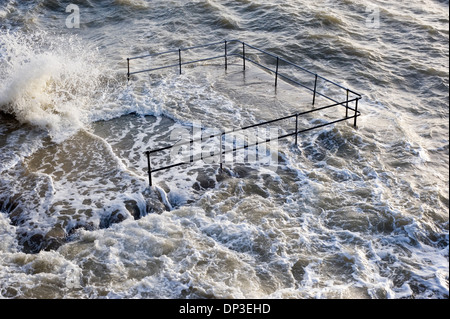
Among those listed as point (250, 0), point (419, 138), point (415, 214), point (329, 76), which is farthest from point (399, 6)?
point (415, 214)

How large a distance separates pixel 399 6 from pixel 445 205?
15.0 meters

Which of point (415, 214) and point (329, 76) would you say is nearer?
point (415, 214)

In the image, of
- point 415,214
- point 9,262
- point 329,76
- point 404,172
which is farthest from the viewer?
point 329,76

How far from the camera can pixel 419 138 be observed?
449 inches

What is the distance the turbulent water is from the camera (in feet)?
23.5

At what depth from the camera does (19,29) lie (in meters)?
20.7

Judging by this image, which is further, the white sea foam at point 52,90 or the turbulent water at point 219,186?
the white sea foam at point 52,90

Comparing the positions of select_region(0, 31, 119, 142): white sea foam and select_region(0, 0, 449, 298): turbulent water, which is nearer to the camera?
select_region(0, 0, 449, 298): turbulent water

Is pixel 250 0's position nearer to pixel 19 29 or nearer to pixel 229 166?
pixel 19 29

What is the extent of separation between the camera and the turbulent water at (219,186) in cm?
716

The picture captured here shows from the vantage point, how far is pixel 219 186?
30.6 ft

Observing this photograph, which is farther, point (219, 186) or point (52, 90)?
point (52, 90)

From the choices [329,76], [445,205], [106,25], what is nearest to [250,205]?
[445,205]

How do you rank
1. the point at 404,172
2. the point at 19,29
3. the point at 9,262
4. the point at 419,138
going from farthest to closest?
1. the point at 19,29
2. the point at 419,138
3. the point at 404,172
4. the point at 9,262
